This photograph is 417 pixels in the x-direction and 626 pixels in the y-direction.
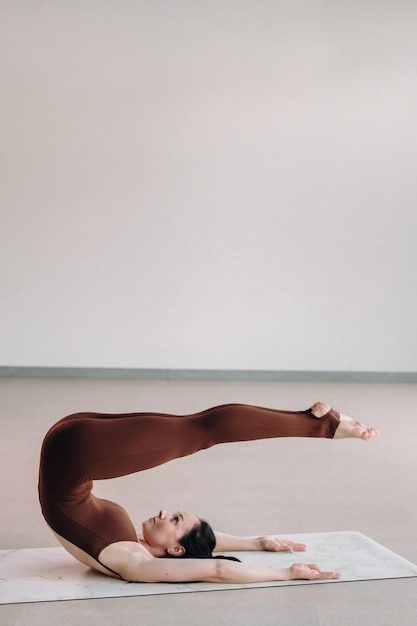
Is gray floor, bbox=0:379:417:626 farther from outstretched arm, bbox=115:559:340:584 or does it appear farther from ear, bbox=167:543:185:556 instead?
ear, bbox=167:543:185:556

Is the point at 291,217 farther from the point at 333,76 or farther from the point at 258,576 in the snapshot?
the point at 258,576

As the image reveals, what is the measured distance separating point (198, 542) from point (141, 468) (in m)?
0.37

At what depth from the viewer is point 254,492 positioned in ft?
13.2

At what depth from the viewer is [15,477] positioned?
418 cm

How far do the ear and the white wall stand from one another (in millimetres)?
4315

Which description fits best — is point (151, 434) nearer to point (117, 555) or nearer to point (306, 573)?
point (117, 555)

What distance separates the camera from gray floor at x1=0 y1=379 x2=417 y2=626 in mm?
2625

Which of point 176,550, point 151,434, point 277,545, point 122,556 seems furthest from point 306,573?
point 151,434

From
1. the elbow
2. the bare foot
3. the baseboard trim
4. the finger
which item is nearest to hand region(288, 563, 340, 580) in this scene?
the finger

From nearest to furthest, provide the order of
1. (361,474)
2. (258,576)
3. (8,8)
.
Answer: (258,576)
(361,474)
(8,8)

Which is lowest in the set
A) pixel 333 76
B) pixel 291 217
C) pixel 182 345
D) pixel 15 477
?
pixel 15 477

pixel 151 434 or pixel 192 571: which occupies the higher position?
pixel 151 434

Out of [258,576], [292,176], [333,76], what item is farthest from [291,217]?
[258,576]

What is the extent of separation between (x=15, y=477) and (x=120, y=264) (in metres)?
3.09
